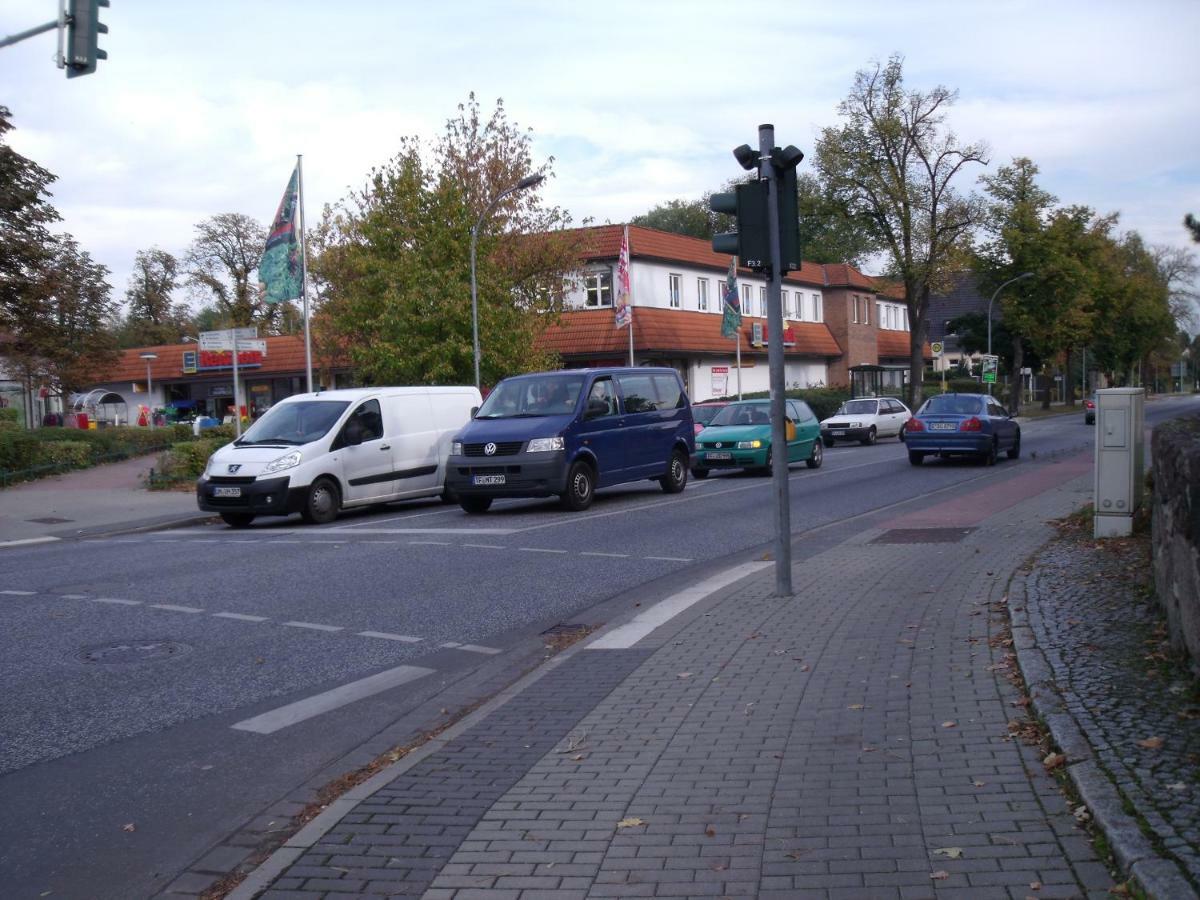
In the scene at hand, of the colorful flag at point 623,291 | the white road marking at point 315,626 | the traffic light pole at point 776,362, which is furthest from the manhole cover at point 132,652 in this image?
the colorful flag at point 623,291

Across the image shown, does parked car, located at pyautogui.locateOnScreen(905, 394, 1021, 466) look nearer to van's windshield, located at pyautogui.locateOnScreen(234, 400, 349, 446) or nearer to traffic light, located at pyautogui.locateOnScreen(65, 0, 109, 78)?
van's windshield, located at pyautogui.locateOnScreen(234, 400, 349, 446)

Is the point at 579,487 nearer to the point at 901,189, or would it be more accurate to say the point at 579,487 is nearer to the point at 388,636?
the point at 388,636

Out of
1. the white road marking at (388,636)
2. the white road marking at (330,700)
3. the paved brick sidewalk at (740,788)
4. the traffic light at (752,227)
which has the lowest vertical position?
the white road marking at (330,700)

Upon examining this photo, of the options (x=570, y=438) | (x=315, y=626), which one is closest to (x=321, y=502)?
(x=570, y=438)

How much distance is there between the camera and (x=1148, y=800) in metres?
4.25

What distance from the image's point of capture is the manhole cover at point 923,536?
12781mm

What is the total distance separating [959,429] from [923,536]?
1310 cm

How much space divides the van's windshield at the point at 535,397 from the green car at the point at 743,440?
566cm

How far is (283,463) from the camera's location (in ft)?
56.1

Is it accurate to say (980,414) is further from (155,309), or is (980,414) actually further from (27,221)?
(155,309)

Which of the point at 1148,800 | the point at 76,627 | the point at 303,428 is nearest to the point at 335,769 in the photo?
the point at 1148,800

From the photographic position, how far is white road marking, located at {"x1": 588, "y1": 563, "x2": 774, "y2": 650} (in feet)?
26.6

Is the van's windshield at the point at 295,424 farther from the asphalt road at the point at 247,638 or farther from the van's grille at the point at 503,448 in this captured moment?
the van's grille at the point at 503,448

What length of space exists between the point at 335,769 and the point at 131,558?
29.2 feet
